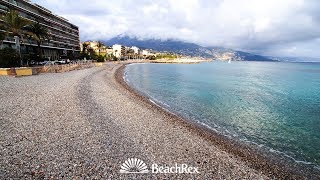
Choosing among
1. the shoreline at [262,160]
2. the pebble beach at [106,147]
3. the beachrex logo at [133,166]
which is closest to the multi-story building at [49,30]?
the pebble beach at [106,147]

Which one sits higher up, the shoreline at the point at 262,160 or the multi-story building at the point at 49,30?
the multi-story building at the point at 49,30

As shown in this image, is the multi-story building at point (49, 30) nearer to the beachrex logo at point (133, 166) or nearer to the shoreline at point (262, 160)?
the shoreline at point (262, 160)

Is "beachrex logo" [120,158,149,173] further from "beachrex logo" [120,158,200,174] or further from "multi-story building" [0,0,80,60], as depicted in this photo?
"multi-story building" [0,0,80,60]

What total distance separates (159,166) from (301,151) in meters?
8.73

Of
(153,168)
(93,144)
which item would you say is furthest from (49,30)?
(153,168)

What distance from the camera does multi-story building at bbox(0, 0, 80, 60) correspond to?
205 feet

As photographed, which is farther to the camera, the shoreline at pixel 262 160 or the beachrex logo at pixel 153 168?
the shoreline at pixel 262 160

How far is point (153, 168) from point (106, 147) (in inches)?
103

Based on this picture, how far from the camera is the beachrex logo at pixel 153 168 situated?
27.6 feet

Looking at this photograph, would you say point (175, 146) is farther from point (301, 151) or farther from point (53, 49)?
point (53, 49)

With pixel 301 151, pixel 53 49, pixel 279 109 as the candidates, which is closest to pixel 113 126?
pixel 301 151

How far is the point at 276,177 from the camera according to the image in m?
9.49

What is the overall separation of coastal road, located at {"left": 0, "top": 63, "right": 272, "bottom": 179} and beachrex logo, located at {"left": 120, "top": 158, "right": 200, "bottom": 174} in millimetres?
236

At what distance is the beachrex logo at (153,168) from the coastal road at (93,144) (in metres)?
0.24
